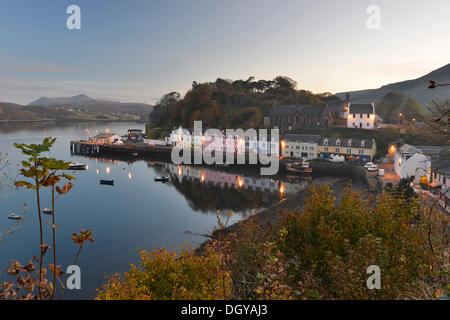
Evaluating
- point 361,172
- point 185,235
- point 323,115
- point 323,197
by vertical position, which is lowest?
point 185,235

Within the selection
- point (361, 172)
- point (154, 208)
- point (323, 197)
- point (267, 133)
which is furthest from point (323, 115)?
point (323, 197)

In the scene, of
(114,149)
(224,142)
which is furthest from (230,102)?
(114,149)

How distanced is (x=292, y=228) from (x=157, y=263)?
6048mm

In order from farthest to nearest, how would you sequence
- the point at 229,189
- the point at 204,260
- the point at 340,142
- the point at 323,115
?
1. the point at 323,115
2. the point at 340,142
3. the point at 229,189
4. the point at 204,260

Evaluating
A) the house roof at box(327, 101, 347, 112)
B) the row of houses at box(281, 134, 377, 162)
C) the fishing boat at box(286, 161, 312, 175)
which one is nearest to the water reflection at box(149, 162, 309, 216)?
the fishing boat at box(286, 161, 312, 175)

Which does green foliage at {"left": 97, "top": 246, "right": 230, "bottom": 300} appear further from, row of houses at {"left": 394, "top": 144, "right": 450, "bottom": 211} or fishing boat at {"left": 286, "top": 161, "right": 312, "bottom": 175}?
fishing boat at {"left": 286, "top": 161, "right": 312, "bottom": 175}

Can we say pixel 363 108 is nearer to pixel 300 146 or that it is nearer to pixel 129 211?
pixel 300 146

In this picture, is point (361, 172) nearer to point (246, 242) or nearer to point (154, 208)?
point (154, 208)

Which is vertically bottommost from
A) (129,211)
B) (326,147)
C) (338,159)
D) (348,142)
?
(129,211)

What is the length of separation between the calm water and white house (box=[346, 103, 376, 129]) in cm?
2893

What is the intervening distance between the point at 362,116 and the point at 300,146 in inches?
669

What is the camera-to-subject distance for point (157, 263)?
9945mm

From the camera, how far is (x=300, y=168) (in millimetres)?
53875
